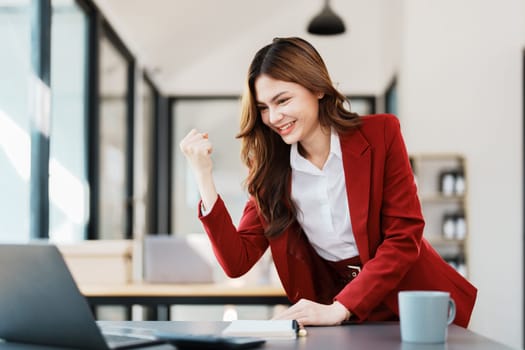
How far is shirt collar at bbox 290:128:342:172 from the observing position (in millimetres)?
1732

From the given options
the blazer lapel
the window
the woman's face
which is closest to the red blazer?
the blazer lapel

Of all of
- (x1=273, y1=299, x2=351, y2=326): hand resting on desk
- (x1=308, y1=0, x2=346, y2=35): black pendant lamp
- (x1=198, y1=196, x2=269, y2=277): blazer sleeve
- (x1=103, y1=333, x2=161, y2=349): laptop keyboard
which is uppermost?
(x1=308, y1=0, x2=346, y2=35): black pendant lamp

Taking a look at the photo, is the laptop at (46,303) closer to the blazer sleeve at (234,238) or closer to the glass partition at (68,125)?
the blazer sleeve at (234,238)

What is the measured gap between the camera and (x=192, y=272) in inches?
153

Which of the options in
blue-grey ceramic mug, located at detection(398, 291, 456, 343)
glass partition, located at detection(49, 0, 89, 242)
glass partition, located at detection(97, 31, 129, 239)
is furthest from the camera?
glass partition, located at detection(97, 31, 129, 239)

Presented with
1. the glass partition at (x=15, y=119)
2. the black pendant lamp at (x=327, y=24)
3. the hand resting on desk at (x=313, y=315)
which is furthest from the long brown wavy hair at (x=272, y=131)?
the black pendant lamp at (x=327, y=24)

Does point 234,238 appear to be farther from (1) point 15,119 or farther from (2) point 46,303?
(1) point 15,119

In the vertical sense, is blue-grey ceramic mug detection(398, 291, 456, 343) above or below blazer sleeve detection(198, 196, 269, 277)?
below

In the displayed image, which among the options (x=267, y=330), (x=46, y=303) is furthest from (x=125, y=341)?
(x=267, y=330)

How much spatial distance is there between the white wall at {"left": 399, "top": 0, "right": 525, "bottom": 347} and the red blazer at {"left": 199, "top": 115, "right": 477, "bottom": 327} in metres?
4.76

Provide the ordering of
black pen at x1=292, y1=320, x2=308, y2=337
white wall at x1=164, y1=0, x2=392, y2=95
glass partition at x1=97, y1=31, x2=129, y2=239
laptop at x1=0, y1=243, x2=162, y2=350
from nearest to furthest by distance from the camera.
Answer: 1. laptop at x1=0, y1=243, x2=162, y2=350
2. black pen at x1=292, y1=320, x2=308, y2=337
3. glass partition at x1=97, y1=31, x2=129, y2=239
4. white wall at x1=164, y1=0, x2=392, y2=95

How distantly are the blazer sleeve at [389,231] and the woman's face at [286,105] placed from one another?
0.17 metres

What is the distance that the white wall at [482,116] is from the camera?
6234 millimetres

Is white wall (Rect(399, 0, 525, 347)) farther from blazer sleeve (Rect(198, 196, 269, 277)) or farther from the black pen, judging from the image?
the black pen
